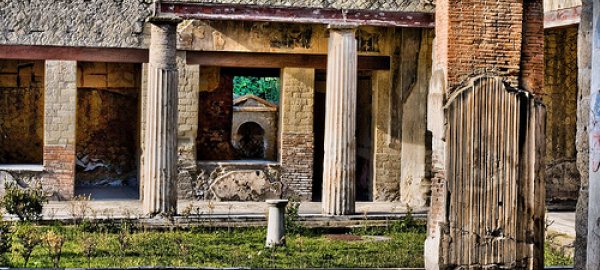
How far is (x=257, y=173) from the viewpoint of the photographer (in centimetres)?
1848

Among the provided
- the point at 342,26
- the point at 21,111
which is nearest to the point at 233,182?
the point at 342,26

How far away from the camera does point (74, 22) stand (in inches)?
659

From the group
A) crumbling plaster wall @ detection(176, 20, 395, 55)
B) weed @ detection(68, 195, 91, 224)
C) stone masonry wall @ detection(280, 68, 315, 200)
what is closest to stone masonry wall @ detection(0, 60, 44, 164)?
weed @ detection(68, 195, 91, 224)

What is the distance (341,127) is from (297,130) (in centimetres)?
261

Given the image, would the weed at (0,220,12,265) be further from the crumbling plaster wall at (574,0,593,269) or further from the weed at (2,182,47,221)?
the crumbling plaster wall at (574,0,593,269)

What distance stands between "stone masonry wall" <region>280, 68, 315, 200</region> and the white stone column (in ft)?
41.0

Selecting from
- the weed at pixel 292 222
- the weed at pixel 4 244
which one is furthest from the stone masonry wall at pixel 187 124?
the weed at pixel 4 244

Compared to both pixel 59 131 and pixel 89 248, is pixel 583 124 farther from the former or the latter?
pixel 59 131

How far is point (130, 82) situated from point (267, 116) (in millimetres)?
3065

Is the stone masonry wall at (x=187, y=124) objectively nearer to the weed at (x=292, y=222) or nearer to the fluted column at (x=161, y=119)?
the fluted column at (x=161, y=119)

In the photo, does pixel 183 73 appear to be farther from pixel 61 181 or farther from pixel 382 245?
pixel 382 245

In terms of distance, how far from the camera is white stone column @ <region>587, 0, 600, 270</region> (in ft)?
19.4

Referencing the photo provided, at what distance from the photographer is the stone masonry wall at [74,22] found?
16594 millimetres

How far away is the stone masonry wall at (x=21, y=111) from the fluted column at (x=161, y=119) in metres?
5.06
